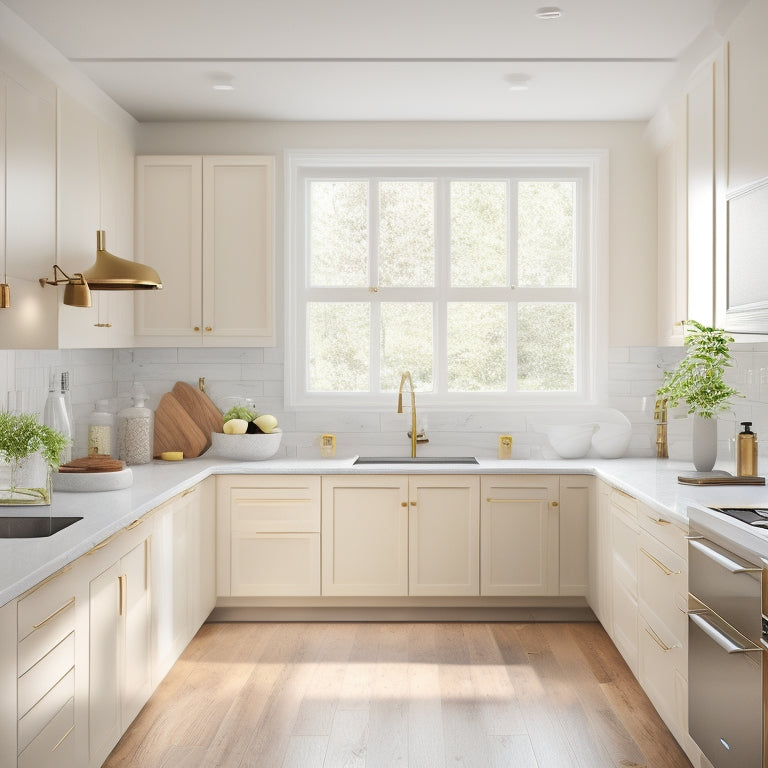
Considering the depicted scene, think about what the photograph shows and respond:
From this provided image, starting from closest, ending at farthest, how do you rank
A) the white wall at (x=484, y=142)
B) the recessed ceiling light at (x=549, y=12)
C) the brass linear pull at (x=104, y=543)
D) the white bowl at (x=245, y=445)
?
the brass linear pull at (x=104, y=543), the recessed ceiling light at (x=549, y=12), the white bowl at (x=245, y=445), the white wall at (x=484, y=142)

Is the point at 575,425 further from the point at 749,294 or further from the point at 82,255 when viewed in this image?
the point at 82,255

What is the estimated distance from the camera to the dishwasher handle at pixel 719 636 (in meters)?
2.30

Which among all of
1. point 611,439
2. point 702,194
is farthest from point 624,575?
point 702,194

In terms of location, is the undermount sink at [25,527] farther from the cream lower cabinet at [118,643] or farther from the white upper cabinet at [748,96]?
the white upper cabinet at [748,96]

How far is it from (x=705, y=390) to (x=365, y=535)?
1.81m

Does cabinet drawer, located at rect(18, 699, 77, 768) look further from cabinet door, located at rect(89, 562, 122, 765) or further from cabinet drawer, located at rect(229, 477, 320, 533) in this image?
cabinet drawer, located at rect(229, 477, 320, 533)

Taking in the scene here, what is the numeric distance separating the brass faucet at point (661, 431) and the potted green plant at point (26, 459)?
123 inches

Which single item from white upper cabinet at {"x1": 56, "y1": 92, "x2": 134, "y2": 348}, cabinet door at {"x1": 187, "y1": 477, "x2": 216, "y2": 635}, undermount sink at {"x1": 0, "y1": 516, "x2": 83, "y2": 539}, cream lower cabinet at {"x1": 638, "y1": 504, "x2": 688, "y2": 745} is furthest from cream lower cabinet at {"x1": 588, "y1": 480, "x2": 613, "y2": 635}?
white upper cabinet at {"x1": 56, "y1": 92, "x2": 134, "y2": 348}

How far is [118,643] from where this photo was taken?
114 inches

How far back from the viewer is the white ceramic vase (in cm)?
361

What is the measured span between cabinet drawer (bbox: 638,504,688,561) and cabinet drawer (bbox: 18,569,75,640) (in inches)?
75.1

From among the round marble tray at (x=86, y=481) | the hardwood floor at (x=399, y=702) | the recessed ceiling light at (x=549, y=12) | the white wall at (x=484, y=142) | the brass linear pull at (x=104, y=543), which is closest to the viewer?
the brass linear pull at (x=104, y=543)

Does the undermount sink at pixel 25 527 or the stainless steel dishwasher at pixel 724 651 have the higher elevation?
the undermount sink at pixel 25 527

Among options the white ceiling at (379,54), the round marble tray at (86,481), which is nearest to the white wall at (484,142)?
the white ceiling at (379,54)
